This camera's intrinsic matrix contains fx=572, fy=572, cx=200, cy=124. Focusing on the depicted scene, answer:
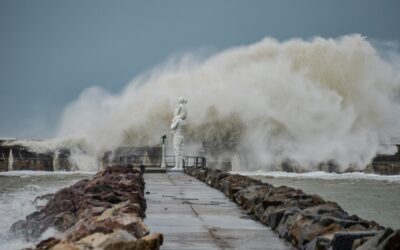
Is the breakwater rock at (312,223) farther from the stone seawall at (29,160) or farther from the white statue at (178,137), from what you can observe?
the stone seawall at (29,160)

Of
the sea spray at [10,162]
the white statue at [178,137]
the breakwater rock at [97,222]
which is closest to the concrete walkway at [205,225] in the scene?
the breakwater rock at [97,222]

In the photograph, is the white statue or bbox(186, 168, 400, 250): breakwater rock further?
the white statue

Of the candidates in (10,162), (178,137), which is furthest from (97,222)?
(10,162)

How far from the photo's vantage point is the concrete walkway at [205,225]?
540 cm

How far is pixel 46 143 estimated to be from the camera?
183 ft

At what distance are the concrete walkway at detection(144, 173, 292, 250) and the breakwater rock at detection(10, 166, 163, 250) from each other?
0.34 meters

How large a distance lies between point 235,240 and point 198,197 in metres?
4.87

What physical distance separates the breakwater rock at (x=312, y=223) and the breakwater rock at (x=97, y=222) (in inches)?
52.5

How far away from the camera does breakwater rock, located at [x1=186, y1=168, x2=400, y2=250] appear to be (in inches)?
161

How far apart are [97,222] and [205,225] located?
1.89m

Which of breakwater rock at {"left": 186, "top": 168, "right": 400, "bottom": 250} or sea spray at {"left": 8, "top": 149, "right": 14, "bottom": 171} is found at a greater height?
sea spray at {"left": 8, "top": 149, "right": 14, "bottom": 171}

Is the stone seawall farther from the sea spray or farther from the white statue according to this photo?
the white statue

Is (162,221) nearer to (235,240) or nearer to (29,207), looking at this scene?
(235,240)

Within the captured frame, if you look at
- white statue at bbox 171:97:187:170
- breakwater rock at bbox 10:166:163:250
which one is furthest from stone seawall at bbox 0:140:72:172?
breakwater rock at bbox 10:166:163:250
